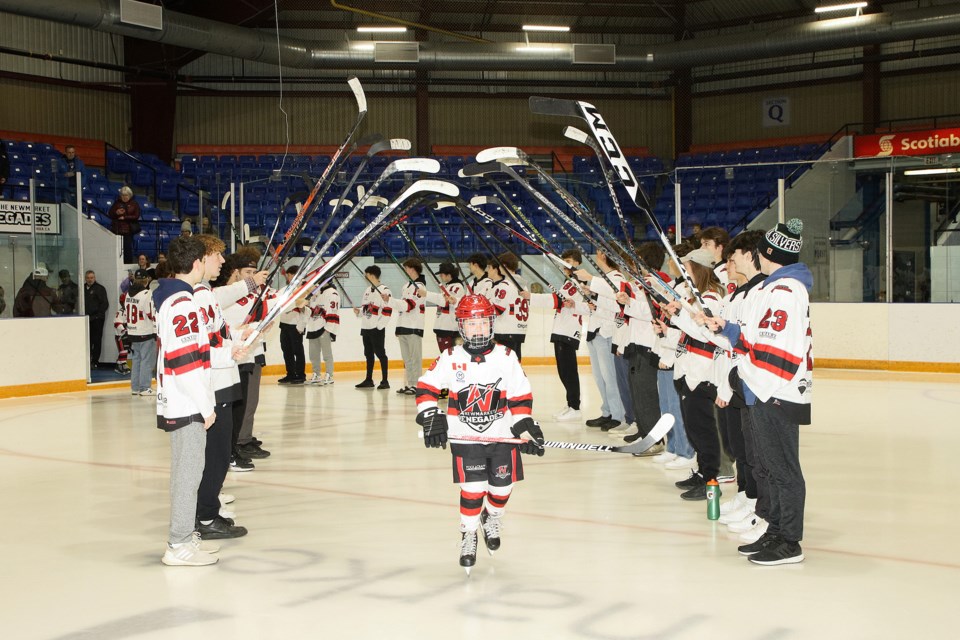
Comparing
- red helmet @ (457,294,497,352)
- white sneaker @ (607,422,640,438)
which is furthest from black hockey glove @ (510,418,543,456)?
white sneaker @ (607,422,640,438)

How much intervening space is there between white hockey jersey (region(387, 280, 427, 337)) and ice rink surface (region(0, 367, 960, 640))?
3617 millimetres

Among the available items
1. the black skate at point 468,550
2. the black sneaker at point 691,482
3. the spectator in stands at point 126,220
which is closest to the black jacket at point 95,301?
the spectator in stands at point 126,220

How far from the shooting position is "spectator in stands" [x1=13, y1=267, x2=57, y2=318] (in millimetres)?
10561

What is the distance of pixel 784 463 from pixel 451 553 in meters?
1.46

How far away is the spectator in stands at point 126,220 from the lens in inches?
513

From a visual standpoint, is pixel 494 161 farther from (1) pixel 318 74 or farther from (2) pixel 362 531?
(1) pixel 318 74

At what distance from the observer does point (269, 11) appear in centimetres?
1784

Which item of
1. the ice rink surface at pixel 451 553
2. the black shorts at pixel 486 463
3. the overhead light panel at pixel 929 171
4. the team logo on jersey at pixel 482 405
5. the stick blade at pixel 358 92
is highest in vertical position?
the overhead light panel at pixel 929 171

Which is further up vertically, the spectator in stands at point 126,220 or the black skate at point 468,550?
the spectator in stands at point 126,220

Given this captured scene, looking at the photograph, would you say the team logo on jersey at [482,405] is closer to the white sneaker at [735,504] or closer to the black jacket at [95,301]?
the white sneaker at [735,504]

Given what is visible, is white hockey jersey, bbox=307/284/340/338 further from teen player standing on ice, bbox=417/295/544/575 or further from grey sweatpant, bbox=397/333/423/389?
teen player standing on ice, bbox=417/295/544/575

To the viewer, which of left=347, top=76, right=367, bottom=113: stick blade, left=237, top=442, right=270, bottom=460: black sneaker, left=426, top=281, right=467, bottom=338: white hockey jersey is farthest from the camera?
left=426, top=281, right=467, bottom=338: white hockey jersey

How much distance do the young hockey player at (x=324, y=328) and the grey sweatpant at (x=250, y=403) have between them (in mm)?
4956

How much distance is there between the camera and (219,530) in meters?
4.65
